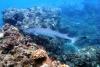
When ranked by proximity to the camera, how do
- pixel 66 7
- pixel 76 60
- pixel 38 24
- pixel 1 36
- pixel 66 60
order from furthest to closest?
pixel 66 7, pixel 38 24, pixel 66 60, pixel 76 60, pixel 1 36

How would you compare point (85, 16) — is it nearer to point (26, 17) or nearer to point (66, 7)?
point (66, 7)

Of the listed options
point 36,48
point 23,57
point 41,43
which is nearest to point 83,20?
point 41,43

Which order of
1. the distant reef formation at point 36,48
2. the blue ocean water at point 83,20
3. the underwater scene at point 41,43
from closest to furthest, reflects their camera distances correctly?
1. the distant reef formation at point 36,48
2. the underwater scene at point 41,43
3. the blue ocean water at point 83,20

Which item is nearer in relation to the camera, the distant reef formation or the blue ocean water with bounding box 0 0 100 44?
the distant reef formation

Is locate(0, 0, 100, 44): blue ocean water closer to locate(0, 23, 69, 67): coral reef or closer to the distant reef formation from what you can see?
the distant reef formation

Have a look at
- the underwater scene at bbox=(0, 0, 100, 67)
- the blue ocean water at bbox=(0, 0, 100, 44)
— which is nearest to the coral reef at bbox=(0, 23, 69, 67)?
the underwater scene at bbox=(0, 0, 100, 67)

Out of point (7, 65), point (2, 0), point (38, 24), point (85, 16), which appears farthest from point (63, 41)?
point (2, 0)

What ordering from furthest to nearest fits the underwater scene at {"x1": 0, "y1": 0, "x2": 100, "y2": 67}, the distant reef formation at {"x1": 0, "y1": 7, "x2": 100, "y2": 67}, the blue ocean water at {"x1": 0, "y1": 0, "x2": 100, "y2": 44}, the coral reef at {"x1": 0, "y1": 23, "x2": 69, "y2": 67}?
the blue ocean water at {"x1": 0, "y1": 0, "x2": 100, "y2": 44} → the underwater scene at {"x1": 0, "y1": 0, "x2": 100, "y2": 67} → the distant reef formation at {"x1": 0, "y1": 7, "x2": 100, "y2": 67} → the coral reef at {"x1": 0, "y1": 23, "x2": 69, "y2": 67}

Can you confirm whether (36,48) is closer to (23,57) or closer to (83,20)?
(23,57)

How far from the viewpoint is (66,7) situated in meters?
24.2

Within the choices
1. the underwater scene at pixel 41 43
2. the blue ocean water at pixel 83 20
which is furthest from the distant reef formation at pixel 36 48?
the blue ocean water at pixel 83 20

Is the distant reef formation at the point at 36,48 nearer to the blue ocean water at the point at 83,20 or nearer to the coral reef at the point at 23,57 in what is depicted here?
the coral reef at the point at 23,57

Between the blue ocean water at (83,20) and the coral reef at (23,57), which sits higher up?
the coral reef at (23,57)

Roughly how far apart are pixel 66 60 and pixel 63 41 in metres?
3.18
